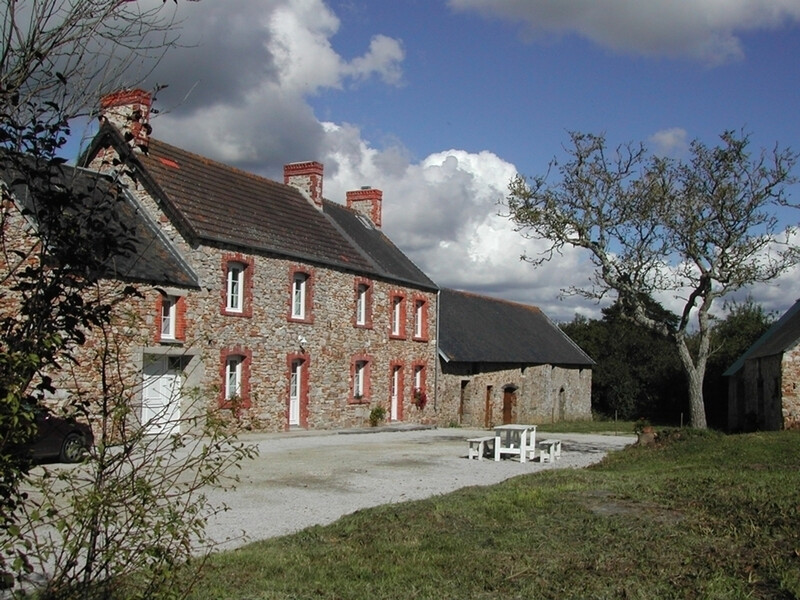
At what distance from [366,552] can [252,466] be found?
28.5 ft

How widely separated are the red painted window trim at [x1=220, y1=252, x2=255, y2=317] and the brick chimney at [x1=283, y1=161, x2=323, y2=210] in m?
6.80

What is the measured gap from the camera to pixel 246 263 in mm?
23422

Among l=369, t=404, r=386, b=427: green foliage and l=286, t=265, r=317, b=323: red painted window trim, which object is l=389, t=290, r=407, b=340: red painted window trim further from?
l=286, t=265, r=317, b=323: red painted window trim

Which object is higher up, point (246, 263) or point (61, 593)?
point (246, 263)

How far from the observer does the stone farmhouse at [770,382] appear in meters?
25.8

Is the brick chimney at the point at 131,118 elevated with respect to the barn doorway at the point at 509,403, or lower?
elevated

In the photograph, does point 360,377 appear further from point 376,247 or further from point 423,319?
point 376,247

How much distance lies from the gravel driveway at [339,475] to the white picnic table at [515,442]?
0.32 m

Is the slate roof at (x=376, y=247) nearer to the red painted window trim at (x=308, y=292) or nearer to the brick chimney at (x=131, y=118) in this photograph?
the red painted window trim at (x=308, y=292)

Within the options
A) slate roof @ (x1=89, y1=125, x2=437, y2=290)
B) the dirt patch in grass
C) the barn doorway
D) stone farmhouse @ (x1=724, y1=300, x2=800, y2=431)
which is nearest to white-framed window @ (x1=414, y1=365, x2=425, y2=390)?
slate roof @ (x1=89, y1=125, x2=437, y2=290)

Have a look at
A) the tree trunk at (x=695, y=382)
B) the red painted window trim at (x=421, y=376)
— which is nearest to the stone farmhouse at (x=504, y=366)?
the red painted window trim at (x=421, y=376)

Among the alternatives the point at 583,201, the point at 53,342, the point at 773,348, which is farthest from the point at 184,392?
the point at 773,348

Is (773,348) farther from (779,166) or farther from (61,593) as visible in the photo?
(61,593)

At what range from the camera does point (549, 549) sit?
7.54 meters
